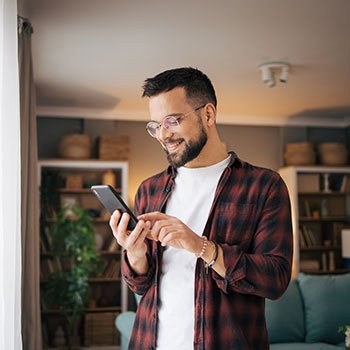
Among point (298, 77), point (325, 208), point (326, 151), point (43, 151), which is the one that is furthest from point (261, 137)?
point (43, 151)

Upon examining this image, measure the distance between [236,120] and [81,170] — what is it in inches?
87.4

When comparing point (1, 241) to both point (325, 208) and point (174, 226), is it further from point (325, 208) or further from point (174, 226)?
point (325, 208)

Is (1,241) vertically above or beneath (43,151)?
beneath

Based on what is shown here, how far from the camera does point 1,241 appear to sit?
1.67 meters

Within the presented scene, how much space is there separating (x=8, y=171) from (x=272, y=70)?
3.04 m

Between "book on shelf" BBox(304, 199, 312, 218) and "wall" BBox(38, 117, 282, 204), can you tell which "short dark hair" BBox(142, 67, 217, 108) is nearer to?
"wall" BBox(38, 117, 282, 204)

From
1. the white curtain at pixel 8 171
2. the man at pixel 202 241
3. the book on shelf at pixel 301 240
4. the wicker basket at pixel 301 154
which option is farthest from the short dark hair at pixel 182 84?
the book on shelf at pixel 301 240

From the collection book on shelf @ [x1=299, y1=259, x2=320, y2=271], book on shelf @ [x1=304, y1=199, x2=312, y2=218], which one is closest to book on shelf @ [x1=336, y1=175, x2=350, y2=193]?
book on shelf @ [x1=304, y1=199, x2=312, y2=218]

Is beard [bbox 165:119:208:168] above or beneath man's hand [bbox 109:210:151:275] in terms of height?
above

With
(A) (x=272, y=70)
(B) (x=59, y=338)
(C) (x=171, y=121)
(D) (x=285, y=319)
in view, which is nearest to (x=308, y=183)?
(A) (x=272, y=70)

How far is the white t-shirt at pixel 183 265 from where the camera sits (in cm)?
132

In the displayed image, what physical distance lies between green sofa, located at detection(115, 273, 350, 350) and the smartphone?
2.50 meters

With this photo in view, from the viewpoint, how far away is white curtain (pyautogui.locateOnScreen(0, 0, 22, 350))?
66.9 inches

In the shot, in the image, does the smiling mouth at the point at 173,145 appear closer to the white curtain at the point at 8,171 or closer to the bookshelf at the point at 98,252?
the white curtain at the point at 8,171
